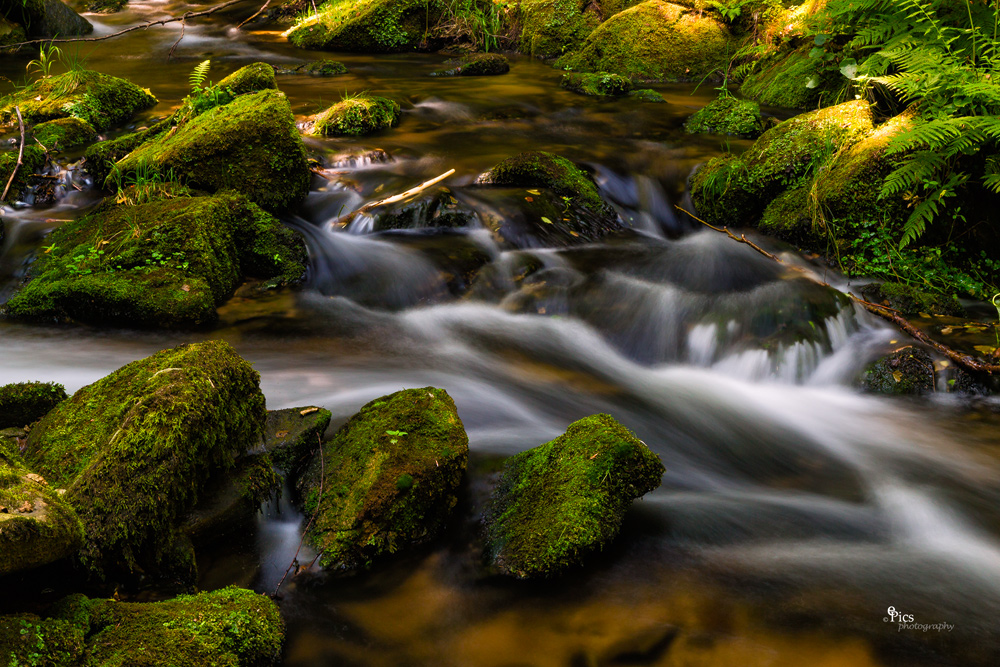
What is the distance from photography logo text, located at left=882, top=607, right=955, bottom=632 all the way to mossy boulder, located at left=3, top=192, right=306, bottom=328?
4410mm

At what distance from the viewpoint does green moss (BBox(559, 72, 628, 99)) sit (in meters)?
10.4

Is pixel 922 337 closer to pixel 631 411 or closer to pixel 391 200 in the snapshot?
pixel 631 411

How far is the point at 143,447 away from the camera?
8.56ft

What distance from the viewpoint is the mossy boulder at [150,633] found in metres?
1.94

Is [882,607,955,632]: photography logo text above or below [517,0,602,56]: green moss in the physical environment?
below

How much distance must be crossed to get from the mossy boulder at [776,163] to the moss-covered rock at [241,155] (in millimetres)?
3967

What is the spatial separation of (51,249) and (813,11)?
9.42 metres

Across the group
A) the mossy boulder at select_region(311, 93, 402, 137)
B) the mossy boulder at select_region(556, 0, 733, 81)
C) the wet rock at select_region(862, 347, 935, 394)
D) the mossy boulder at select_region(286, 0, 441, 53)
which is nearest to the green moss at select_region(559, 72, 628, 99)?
the mossy boulder at select_region(556, 0, 733, 81)

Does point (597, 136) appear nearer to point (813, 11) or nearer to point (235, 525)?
point (813, 11)

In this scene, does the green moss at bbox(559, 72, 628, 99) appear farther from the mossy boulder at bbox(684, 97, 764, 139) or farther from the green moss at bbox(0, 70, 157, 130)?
the green moss at bbox(0, 70, 157, 130)

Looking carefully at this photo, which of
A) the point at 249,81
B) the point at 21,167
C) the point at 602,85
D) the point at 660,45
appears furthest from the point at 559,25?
the point at 21,167

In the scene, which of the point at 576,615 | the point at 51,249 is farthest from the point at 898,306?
the point at 51,249

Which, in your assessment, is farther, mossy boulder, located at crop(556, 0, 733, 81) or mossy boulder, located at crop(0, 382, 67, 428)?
mossy boulder, located at crop(556, 0, 733, 81)

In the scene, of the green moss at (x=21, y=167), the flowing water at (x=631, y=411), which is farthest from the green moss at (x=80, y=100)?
the green moss at (x=21, y=167)
